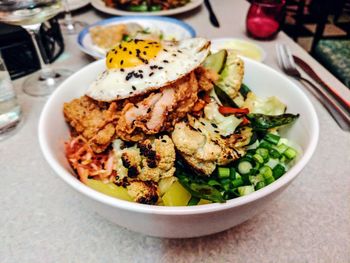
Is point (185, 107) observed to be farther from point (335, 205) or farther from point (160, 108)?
point (335, 205)

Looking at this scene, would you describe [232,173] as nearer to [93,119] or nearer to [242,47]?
[93,119]

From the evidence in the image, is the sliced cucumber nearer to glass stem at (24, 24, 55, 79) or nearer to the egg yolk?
the egg yolk

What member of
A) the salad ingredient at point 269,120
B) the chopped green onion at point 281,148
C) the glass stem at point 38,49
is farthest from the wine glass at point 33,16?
the chopped green onion at point 281,148

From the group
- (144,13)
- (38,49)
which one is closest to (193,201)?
(38,49)

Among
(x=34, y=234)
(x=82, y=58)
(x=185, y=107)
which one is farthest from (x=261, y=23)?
(x=34, y=234)

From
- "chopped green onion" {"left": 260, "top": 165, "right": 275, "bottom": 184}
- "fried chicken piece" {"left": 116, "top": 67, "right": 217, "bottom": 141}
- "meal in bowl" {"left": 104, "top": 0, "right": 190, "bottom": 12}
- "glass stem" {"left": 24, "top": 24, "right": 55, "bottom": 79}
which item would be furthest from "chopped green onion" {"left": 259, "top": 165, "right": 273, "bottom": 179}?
"meal in bowl" {"left": 104, "top": 0, "right": 190, "bottom": 12}

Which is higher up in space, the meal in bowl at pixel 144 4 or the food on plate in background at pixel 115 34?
the food on plate in background at pixel 115 34

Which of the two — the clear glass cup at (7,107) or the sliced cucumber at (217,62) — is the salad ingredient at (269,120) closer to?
the sliced cucumber at (217,62)
